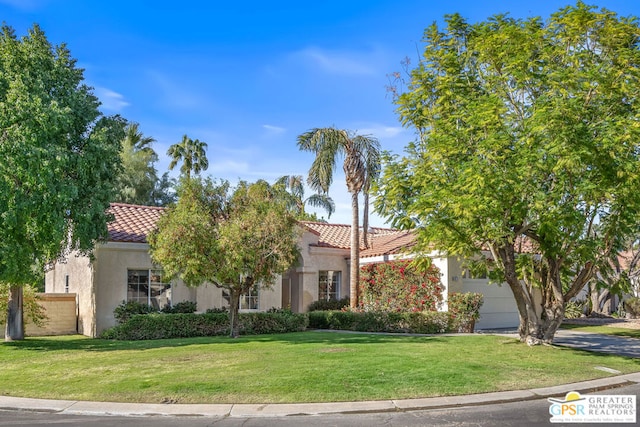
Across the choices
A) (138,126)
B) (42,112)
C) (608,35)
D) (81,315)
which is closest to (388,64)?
(608,35)

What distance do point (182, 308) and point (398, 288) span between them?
865 cm

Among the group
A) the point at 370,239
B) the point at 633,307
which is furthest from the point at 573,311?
the point at 370,239

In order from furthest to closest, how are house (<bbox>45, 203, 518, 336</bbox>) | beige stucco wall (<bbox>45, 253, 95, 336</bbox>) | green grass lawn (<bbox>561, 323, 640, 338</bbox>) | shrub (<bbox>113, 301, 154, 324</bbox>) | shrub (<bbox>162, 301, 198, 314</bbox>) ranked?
green grass lawn (<bbox>561, 323, 640, 338</bbox>) → shrub (<bbox>162, 301, 198, 314</bbox>) → beige stucco wall (<bbox>45, 253, 95, 336</bbox>) → house (<bbox>45, 203, 518, 336</bbox>) → shrub (<bbox>113, 301, 154, 324</bbox>)

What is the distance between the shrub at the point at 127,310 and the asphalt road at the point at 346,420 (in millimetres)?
11260

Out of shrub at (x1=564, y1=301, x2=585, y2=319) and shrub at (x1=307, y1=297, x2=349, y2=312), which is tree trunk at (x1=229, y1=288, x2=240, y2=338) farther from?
shrub at (x1=564, y1=301, x2=585, y2=319)

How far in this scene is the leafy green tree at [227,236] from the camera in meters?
16.8

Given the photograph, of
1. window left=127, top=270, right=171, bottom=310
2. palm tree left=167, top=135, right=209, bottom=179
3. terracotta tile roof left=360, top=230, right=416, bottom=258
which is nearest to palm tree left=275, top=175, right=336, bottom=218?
palm tree left=167, top=135, right=209, bottom=179

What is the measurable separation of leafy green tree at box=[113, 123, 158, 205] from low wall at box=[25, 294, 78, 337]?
18584 mm

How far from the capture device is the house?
2053cm

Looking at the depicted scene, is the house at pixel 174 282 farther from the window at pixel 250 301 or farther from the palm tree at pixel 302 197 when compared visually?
the palm tree at pixel 302 197

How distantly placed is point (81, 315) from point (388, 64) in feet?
48.7

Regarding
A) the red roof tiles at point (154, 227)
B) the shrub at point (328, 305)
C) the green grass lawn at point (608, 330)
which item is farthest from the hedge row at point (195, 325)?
the green grass lawn at point (608, 330)

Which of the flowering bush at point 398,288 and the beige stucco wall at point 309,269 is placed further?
the beige stucco wall at point 309,269

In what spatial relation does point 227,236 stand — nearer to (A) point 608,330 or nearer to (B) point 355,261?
(B) point 355,261
